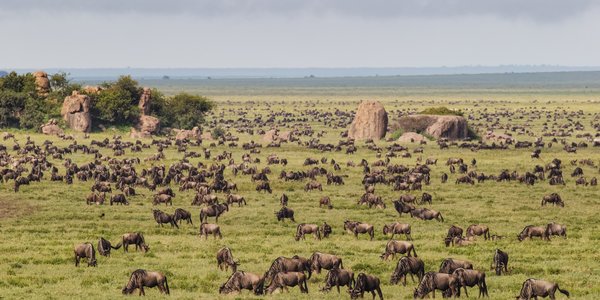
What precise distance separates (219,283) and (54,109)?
262 feet

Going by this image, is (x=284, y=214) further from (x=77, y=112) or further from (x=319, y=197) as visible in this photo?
(x=77, y=112)

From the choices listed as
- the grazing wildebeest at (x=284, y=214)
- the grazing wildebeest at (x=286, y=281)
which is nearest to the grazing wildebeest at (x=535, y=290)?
the grazing wildebeest at (x=286, y=281)

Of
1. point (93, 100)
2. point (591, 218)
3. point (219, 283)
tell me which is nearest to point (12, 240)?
point (219, 283)

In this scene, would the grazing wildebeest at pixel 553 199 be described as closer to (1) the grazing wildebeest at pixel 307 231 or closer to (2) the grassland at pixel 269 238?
(2) the grassland at pixel 269 238

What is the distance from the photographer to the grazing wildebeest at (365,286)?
82.9 feet

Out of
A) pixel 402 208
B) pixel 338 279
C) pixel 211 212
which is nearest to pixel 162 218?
pixel 211 212

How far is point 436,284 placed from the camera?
25.3 metres

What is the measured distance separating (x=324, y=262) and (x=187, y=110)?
280 feet

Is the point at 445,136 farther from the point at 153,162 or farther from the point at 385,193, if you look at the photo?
the point at 385,193

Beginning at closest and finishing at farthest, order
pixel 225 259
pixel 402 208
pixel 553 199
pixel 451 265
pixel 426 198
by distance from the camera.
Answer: pixel 451 265, pixel 225 259, pixel 402 208, pixel 553 199, pixel 426 198

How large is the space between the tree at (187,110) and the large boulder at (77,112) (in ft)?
36.9

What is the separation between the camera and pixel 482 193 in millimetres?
52938

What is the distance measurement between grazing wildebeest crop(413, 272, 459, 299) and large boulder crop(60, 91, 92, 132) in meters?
79.4

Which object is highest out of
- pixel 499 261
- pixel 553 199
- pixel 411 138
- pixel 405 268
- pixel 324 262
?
pixel 405 268
